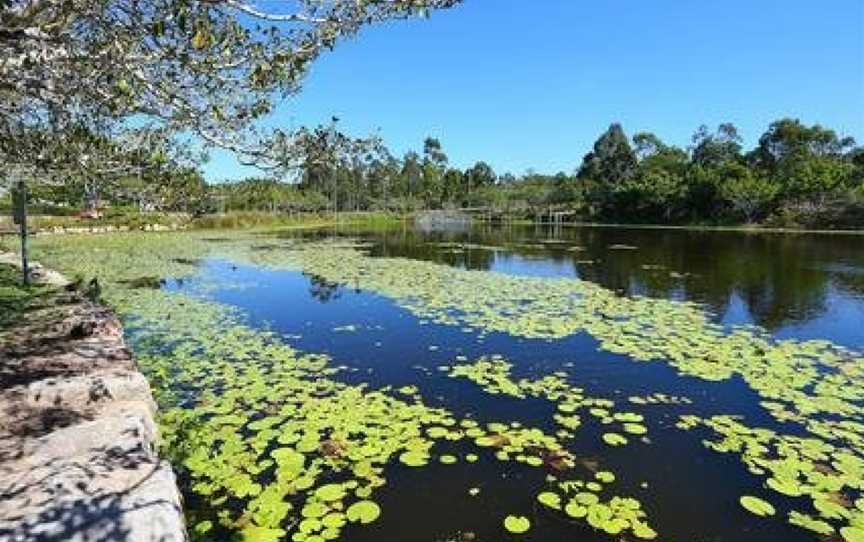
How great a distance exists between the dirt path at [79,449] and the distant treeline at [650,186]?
23.5 metres

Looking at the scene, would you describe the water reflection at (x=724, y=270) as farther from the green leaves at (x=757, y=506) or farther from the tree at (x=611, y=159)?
the tree at (x=611, y=159)

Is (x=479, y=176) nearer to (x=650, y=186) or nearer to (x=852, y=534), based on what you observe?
(x=650, y=186)

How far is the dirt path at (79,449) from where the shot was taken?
4098mm

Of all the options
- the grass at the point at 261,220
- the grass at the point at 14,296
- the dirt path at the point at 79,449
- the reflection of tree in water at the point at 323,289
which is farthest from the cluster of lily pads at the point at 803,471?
the grass at the point at 261,220

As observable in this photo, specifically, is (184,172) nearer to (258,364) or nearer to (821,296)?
(258,364)

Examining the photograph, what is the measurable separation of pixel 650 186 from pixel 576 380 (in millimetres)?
65903

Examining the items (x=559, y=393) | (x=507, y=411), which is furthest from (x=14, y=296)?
(x=559, y=393)

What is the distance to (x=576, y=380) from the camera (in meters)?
9.16

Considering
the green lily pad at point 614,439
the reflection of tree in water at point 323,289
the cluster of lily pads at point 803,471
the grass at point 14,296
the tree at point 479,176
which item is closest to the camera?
the cluster of lily pads at point 803,471

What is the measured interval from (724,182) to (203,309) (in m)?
58.8

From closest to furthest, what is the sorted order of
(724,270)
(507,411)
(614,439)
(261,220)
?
(614,439), (507,411), (724,270), (261,220)

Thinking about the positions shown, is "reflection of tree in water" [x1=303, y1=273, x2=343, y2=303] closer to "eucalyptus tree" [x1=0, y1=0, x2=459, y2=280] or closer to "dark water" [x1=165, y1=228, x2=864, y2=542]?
"dark water" [x1=165, y1=228, x2=864, y2=542]

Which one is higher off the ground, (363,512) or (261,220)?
(261,220)

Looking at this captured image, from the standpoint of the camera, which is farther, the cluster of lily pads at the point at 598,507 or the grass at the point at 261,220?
the grass at the point at 261,220
